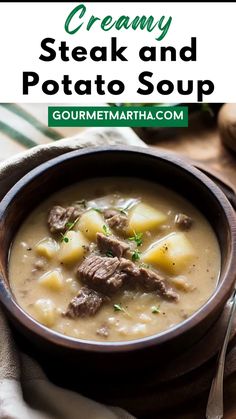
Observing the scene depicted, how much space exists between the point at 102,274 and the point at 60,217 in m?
0.44

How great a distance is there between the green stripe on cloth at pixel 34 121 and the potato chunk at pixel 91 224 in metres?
0.73

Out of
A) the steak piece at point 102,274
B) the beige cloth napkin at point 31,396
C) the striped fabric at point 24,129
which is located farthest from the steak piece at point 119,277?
the striped fabric at point 24,129

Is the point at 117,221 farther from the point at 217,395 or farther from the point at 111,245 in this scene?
the point at 217,395

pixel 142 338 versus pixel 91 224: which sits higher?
pixel 91 224

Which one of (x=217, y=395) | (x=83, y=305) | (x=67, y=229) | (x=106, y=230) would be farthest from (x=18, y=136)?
(x=217, y=395)

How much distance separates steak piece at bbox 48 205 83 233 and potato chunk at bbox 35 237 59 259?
5cm

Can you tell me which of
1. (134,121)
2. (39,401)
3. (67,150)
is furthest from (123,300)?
(134,121)

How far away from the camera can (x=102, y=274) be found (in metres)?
2.94

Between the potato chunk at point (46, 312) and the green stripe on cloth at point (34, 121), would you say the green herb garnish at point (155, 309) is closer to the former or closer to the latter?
the potato chunk at point (46, 312)

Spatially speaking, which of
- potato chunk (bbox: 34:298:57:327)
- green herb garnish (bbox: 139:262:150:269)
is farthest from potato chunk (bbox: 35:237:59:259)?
green herb garnish (bbox: 139:262:150:269)

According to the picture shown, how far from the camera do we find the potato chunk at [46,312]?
290cm

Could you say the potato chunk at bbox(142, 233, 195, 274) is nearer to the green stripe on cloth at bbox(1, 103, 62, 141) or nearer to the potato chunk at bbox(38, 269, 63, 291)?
the potato chunk at bbox(38, 269, 63, 291)

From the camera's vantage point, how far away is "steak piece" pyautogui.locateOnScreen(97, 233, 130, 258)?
308cm

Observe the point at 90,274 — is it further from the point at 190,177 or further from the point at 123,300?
the point at 190,177
